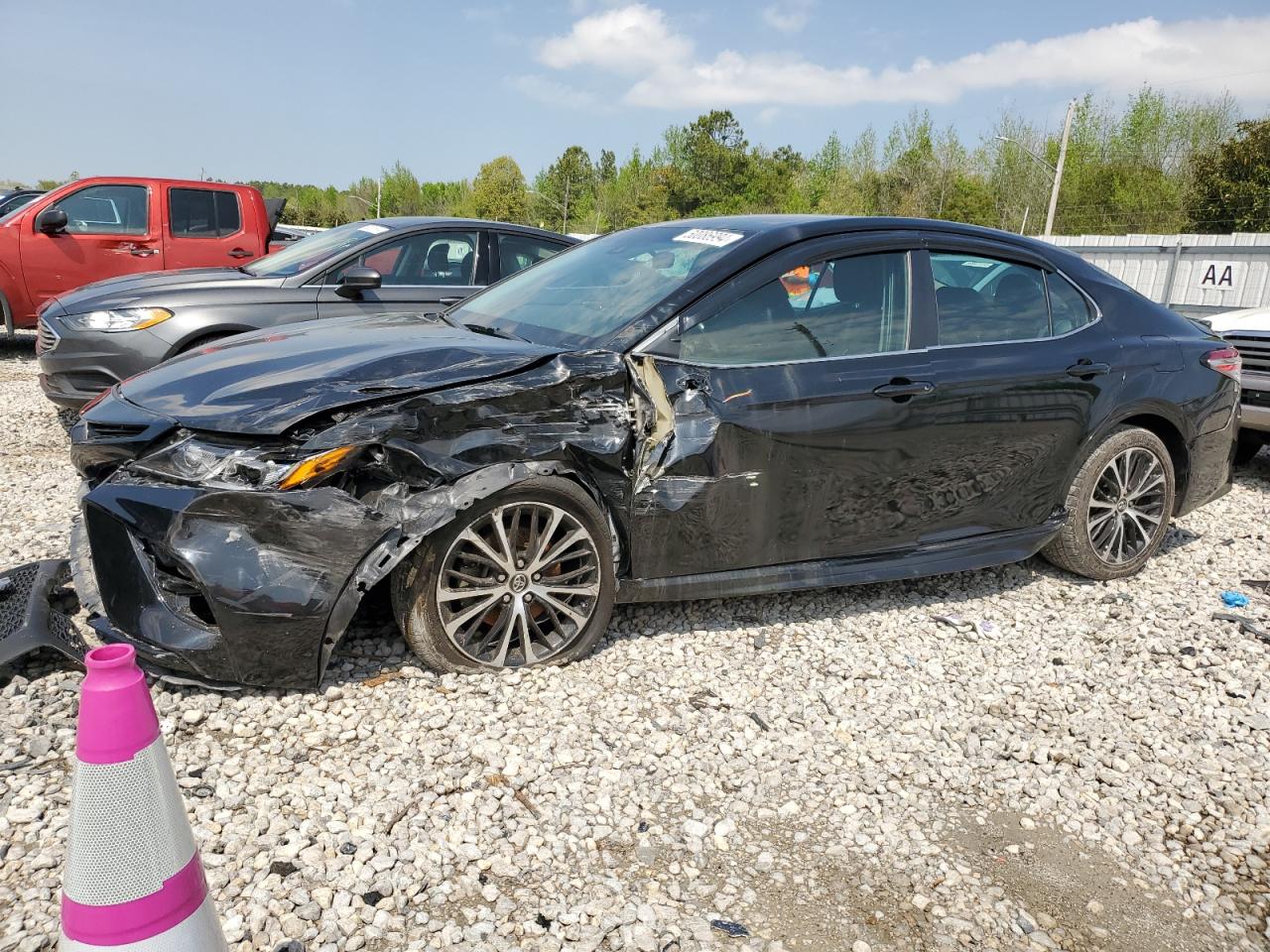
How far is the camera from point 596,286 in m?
4.22

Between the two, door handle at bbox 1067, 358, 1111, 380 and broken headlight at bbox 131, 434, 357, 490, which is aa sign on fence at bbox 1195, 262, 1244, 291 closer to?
door handle at bbox 1067, 358, 1111, 380

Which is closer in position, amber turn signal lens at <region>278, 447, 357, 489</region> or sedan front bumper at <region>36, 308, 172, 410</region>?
amber turn signal lens at <region>278, 447, 357, 489</region>

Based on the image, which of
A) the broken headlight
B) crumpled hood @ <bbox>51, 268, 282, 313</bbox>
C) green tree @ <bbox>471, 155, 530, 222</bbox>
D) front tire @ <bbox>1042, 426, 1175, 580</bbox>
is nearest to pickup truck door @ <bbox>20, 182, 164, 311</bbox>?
crumpled hood @ <bbox>51, 268, 282, 313</bbox>

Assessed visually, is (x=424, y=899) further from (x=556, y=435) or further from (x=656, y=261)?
(x=656, y=261)

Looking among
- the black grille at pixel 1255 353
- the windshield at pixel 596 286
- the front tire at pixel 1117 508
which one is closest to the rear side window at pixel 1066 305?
the front tire at pixel 1117 508

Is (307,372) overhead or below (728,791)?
overhead

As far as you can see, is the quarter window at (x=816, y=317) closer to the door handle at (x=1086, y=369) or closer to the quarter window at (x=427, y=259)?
the door handle at (x=1086, y=369)

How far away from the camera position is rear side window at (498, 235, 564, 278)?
7.79 meters

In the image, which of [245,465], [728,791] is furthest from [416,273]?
[728,791]

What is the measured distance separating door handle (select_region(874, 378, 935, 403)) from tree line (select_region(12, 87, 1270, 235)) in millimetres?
33927

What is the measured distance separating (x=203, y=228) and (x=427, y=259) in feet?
15.0

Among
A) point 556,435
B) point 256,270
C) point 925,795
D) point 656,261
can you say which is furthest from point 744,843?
point 256,270

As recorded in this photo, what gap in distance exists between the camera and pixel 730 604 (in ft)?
14.5

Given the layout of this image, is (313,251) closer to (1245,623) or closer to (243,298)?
(243,298)
